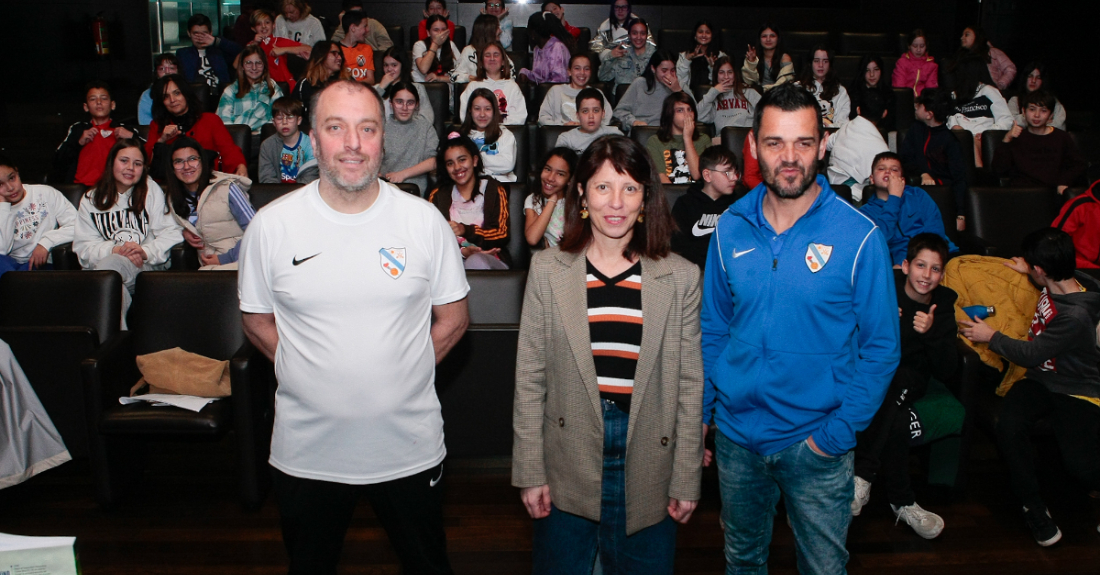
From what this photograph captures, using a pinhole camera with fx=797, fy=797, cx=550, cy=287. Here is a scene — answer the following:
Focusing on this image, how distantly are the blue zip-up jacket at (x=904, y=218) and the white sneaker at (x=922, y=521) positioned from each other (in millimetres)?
1621

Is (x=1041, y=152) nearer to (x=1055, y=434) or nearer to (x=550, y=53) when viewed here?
(x=1055, y=434)

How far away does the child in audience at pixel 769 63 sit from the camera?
21.9 ft

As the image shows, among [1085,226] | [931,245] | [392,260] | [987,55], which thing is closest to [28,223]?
[392,260]

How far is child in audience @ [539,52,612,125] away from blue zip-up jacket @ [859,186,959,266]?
8.02 ft

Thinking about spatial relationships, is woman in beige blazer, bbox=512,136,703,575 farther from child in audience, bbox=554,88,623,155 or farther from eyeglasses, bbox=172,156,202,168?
child in audience, bbox=554,88,623,155

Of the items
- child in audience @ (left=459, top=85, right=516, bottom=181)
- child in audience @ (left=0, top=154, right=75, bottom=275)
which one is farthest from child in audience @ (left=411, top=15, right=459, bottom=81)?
child in audience @ (left=0, top=154, right=75, bottom=275)

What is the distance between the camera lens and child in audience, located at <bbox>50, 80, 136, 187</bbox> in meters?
4.91

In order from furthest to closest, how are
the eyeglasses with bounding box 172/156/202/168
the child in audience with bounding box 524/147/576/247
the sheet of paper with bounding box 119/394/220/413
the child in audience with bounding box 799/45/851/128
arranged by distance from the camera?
the child in audience with bounding box 799/45/851/128 → the eyeglasses with bounding box 172/156/202/168 → the child in audience with bounding box 524/147/576/247 → the sheet of paper with bounding box 119/394/220/413

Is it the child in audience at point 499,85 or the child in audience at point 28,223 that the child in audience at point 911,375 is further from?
the child in audience at point 28,223

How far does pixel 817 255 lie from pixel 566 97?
4494 millimetres

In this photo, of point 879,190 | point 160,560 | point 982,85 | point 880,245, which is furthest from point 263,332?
point 982,85

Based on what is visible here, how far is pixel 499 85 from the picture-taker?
588 centimetres

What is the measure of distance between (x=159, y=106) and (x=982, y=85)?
5.82m

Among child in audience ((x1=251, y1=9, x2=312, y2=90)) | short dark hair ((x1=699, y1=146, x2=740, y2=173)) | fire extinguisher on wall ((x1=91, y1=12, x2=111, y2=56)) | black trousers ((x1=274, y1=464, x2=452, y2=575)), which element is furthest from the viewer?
fire extinguisher on wall ((x1=91, y1=12, x2=111, y2=56))
